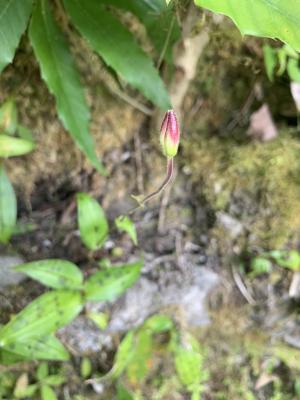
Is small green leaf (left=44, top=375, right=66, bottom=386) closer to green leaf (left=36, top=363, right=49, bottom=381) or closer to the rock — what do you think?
green leaf (left=36, top=363, right=49, bottom=381)

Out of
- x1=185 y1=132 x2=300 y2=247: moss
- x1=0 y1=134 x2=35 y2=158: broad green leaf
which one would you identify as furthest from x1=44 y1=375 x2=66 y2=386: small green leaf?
x1=185 y1=132 x2=300 y2=247: moss

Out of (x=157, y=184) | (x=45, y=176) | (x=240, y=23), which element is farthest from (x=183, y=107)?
(x=240, y=23)

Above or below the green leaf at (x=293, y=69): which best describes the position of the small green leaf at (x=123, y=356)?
below

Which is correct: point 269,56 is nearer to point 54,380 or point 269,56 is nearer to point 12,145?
point 12,145

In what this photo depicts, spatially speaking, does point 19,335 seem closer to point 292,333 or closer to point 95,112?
point 95,112

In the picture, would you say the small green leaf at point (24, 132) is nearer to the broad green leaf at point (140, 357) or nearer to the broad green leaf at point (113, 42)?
the broad green leaf at point (113, 42)

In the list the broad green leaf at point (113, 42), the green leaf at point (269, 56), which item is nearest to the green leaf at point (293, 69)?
the green leaf at point (269, 56)
